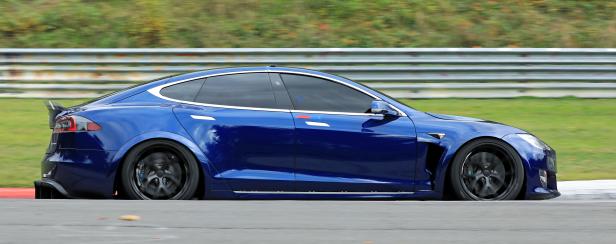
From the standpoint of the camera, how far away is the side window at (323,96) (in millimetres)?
8438

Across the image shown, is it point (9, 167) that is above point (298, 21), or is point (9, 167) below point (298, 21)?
below

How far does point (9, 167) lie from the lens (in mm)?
10711

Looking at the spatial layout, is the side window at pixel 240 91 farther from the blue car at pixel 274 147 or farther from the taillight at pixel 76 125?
the taillight at pixel 76 125

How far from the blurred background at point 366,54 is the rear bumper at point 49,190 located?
5.39ft

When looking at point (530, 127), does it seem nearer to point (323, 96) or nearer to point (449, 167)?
point (449, 167)

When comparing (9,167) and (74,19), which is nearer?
(9,167)

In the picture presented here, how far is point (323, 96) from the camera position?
8.49 meters

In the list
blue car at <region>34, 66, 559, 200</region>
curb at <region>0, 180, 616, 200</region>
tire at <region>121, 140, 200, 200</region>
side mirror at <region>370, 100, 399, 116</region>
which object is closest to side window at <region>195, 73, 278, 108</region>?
blue car at <region>34, 66, 559, 200</region>

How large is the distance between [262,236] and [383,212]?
1339mm

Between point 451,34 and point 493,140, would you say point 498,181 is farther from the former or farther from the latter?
point 451,34

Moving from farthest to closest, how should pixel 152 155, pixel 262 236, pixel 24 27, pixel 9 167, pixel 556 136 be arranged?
pixel 24 27, pixel 556 136, pixel 9 167, pixel 152 155, pixel 262 236

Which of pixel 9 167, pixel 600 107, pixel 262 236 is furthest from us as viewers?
pixel 600 107

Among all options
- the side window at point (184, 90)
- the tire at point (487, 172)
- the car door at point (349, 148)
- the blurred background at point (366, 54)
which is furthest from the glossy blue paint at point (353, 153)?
the blurred background at point (366, 54)

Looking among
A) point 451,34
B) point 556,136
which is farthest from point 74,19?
point 556,136
